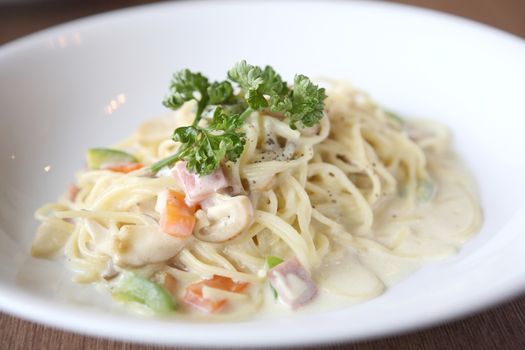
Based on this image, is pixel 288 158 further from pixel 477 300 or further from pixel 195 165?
pixel 477 300

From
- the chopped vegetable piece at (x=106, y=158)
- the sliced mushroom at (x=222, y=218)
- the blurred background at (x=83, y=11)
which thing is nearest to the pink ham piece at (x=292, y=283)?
the sliced mushroom at (x=222, y=218)

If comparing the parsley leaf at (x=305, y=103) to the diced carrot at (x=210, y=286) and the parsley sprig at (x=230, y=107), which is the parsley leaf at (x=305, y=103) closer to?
the parsley sprig at (x=230, y=107)

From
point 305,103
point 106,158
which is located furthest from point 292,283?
point 106,158

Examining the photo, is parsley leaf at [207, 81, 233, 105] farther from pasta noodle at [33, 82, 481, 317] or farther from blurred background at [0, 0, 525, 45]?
blurred background at [0, 0, 525, 45]

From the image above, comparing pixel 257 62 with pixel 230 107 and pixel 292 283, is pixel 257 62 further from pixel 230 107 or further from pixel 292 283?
pixel 292 283

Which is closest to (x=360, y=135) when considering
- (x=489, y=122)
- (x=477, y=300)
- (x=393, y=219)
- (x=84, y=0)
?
(x=393, y=219)
